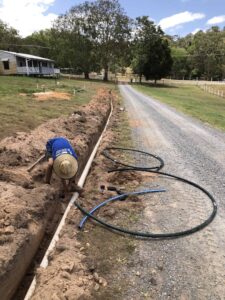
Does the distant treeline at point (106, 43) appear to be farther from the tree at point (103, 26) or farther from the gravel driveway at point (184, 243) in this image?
the gravel driveway at point (184, 243)

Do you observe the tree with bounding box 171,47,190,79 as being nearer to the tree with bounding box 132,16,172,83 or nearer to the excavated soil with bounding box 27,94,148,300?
the tree with bounding box 132,16,172,83

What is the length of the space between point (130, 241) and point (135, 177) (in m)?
3.01

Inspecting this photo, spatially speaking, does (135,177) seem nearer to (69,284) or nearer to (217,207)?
(217,207)

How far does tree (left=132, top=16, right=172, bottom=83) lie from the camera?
5862 cm

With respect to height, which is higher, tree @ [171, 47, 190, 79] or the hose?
the hose

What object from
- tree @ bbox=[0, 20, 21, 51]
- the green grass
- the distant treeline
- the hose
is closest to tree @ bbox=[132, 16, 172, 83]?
the distant treeline

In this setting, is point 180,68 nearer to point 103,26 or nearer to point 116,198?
point 103,26

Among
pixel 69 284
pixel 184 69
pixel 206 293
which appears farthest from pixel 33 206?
pixel 184 69

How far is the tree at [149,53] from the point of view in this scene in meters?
58.6

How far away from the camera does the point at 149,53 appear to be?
58656 millimetres

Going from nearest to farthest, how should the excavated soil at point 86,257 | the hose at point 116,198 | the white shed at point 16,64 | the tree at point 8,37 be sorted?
the excavated soil at point 86,257, the hose at point 116,198, the white shed at point 16,64, the tree at point 8,37

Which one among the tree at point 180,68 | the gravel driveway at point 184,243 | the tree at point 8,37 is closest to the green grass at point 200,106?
the gravel driveway at point 184,243

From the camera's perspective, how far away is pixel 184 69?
92688 millimetres

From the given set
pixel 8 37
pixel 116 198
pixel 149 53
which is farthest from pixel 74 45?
pixel 116 198
